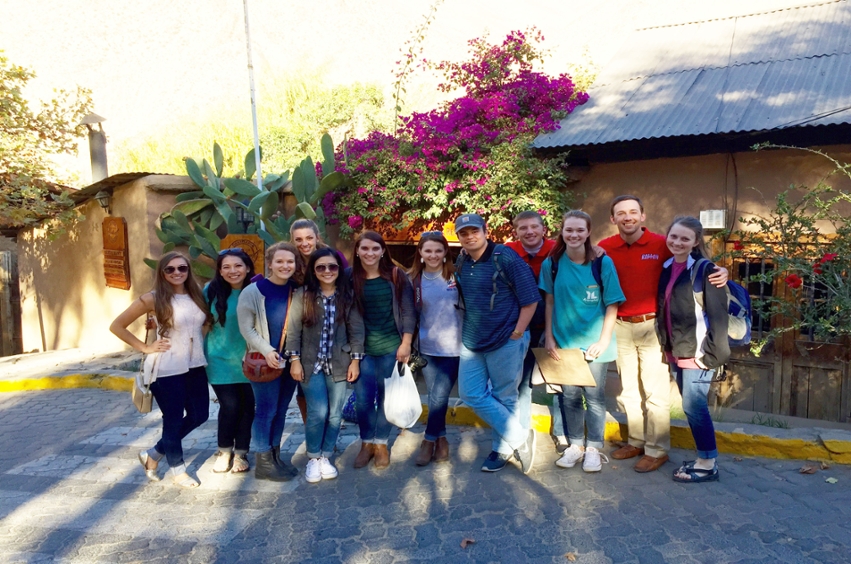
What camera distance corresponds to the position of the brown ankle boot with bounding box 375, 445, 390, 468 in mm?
4133

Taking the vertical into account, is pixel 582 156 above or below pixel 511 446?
above

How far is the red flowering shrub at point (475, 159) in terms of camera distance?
6691mm

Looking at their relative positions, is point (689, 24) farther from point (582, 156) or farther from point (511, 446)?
point (511, 446)

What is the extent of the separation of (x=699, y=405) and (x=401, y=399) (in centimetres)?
181

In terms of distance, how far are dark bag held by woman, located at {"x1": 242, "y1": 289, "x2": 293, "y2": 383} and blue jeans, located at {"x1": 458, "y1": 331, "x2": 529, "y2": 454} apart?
114 centimetres

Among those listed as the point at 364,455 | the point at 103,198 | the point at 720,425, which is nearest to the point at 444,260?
the point at 364,455

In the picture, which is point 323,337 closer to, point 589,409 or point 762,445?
point 589,409

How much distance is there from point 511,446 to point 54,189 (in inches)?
360

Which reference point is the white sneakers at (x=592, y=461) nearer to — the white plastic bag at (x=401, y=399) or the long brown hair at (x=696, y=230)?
the white plastic bag at (x=401, y=399)

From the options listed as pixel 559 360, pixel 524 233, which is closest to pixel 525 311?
pixel 559 360

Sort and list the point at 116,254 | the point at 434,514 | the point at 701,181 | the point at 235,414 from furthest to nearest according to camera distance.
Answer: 1. the point at 116,254
2. the point at 701,181
3. the point at 235,414
4. the point at 434,514

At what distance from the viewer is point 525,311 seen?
3707 millimetres

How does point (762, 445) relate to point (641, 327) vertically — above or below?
below

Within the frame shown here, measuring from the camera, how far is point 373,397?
4.06 metres
